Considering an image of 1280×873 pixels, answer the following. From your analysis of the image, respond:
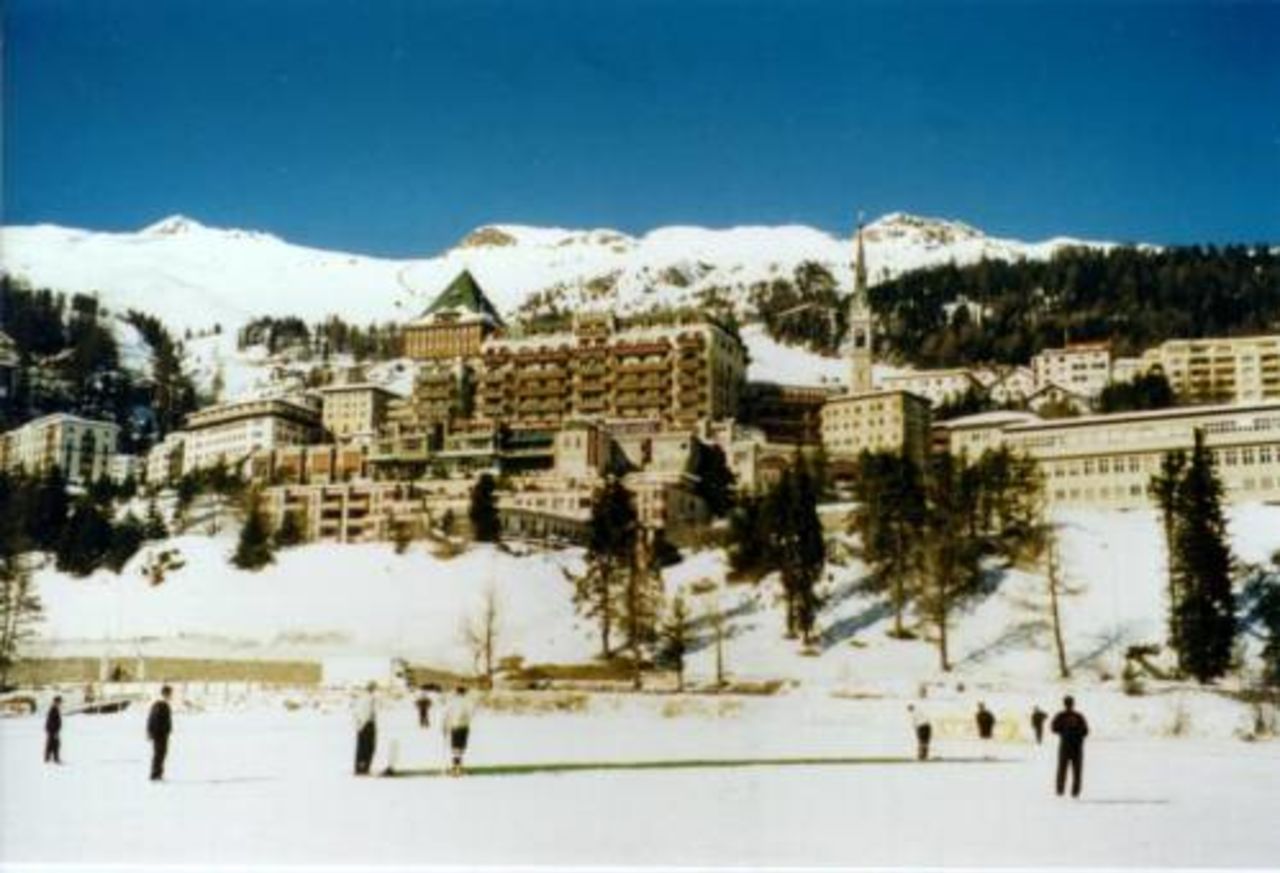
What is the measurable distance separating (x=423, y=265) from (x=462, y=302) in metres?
18.5

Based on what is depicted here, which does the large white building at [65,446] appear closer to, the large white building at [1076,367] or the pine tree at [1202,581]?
the pine tree at [1202,581]

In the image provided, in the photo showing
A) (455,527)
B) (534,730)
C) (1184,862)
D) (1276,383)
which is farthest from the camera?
(1276,383)

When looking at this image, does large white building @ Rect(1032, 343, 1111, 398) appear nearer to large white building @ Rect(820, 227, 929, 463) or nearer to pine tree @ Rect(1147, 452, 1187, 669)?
large white building @ Rect(820, 227, 929, 463)

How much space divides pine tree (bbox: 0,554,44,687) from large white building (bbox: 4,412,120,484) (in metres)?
3.22

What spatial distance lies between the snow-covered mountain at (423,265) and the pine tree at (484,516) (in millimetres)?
8769

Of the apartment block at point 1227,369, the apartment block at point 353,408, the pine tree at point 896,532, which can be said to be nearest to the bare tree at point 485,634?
the pine tree at point 896,532

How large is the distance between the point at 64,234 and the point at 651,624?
18.7 metres

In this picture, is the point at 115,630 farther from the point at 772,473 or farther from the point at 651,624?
the point at 772,473

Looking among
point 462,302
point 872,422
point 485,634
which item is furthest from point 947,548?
point 462,302

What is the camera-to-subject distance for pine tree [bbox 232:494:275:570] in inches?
1785

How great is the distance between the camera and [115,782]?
17.3 metres

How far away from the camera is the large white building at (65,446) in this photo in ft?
129

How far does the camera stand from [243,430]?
6544 cm

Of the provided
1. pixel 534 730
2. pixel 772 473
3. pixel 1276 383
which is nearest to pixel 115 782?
pixel 534 730
